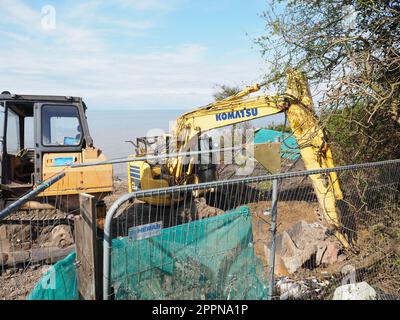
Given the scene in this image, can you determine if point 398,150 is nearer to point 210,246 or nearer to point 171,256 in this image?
point 210,246

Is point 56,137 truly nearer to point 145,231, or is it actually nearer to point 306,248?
point 145,231

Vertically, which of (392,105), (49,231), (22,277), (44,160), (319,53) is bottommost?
(22,277)

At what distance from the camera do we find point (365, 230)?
5074 mm

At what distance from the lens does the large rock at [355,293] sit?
143 inches

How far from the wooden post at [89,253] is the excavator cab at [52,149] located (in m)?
3.44

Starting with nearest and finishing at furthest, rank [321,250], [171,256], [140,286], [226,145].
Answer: [140,286] < [171,256] < [321,250] < [226,145]

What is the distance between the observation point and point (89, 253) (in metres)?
2.57

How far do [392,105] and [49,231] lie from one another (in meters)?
6.42

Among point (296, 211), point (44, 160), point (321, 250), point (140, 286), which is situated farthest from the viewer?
point (296, 211)

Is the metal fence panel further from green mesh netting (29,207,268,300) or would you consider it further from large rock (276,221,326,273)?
green mesh netting (29,207,268,300)

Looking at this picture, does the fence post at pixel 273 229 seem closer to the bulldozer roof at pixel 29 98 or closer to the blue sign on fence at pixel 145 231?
the blue sign on fence at pixel 145 231

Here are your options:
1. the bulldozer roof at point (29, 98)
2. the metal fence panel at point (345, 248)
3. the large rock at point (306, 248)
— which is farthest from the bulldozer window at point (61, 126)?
the large rock at point (306, 248)

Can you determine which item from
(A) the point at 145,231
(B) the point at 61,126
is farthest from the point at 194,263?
(B) the point at 61,126

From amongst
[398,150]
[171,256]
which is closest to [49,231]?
[171,256]
